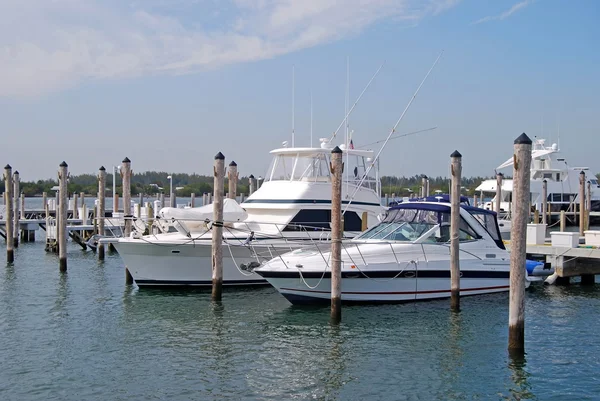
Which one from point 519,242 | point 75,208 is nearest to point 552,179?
point 75,208

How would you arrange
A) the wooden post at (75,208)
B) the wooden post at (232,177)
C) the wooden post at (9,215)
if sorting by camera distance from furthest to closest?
the wooden post at (75,208) < the wooden post at (9,215) < the wooden post at (232,177)

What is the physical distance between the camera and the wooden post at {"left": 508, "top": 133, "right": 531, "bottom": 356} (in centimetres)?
1195

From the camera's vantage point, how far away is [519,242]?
1201 centimetres

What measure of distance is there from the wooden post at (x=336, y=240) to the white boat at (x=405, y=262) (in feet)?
6.05

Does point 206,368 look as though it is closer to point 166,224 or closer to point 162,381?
point 162,381

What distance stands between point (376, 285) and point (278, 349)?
4.73 meters

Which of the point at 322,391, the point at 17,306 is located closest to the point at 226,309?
the point at 17,306

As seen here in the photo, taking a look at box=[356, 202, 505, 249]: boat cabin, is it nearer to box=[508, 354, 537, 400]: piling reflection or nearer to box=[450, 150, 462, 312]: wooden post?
box=[450, 150, 462, 312]: wooden post

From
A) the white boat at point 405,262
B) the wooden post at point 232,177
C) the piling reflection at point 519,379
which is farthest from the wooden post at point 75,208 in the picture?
the piling reflection at point 519,379

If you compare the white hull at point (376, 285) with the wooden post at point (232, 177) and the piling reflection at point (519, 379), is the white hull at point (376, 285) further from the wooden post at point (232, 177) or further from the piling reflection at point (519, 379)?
the wooden post at point (232, 177)

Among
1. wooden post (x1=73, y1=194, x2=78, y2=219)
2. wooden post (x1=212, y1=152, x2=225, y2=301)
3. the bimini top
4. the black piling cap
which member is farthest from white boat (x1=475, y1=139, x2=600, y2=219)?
the black piling cap

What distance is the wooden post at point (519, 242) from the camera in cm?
1195

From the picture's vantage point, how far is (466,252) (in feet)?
62.5

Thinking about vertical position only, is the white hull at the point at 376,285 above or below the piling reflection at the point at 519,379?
above
